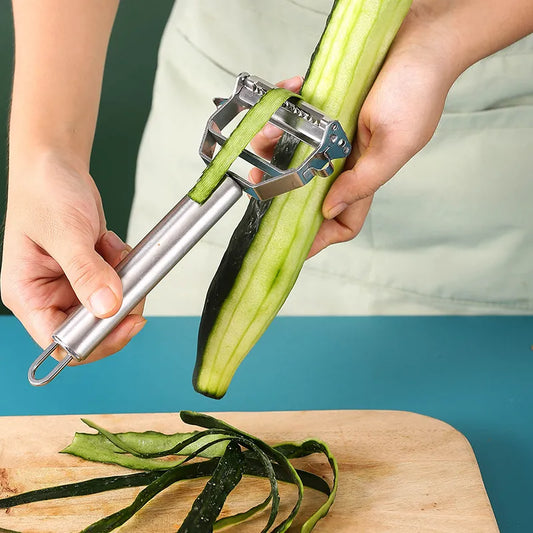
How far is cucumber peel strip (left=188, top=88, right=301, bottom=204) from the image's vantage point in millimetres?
973

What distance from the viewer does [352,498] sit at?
1187mm

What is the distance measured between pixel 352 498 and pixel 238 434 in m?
0.18

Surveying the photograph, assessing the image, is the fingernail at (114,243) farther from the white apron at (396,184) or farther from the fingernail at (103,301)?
the white apron at (396,184)

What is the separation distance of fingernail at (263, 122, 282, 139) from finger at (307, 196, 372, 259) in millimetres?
169

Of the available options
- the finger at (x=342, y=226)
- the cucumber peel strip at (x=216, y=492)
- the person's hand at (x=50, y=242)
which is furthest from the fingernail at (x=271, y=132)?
the cucumber peel strip at (x=216, y=492)

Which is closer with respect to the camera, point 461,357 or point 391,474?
point 391,474

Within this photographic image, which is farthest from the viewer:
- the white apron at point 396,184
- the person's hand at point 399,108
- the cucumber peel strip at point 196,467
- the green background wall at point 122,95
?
the green background wall at point 122,95

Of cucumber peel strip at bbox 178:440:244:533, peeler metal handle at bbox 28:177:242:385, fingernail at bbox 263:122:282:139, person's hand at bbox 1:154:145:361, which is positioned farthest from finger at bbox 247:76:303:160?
cucumber peel strip at bbox 178:440:244:533

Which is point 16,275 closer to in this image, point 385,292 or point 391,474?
point 391,474

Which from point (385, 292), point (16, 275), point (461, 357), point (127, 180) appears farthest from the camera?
point (127, 180)

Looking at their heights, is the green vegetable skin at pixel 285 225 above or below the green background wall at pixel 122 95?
below

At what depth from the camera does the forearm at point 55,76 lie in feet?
4.57

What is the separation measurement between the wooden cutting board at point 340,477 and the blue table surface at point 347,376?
137 mm

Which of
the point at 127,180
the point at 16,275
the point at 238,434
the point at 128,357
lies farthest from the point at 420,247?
the point at 127,180
